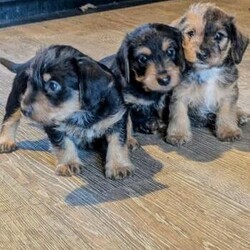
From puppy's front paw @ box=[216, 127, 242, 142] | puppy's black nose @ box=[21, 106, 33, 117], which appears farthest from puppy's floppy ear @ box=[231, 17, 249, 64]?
puppy's black nose @ box=[21, 106, 33, 117]

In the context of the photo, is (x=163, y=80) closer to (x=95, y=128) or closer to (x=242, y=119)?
(x=95, y=128)

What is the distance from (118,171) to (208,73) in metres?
0.67

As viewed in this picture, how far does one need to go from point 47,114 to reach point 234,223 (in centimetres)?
78

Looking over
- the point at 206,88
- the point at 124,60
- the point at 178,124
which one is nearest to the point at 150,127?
the point at 178,124

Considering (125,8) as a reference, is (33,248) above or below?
above

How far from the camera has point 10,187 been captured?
2383 mm

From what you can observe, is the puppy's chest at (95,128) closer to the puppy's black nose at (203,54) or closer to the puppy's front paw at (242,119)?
the puppy's black nose at (203,54)

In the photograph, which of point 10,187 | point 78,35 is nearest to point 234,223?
point 10,187

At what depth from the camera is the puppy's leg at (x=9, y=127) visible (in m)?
2.62

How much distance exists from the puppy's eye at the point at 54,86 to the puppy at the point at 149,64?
17.8 inches

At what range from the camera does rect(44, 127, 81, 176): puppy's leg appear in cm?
242

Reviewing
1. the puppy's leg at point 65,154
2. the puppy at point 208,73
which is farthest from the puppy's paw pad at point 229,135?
the puppy's leg at point 65,154

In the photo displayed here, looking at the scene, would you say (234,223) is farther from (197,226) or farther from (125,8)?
(125,8)

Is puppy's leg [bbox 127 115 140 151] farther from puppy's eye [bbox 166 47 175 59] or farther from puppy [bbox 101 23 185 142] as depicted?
puppy's eye [bbox 166 47 175 59]
